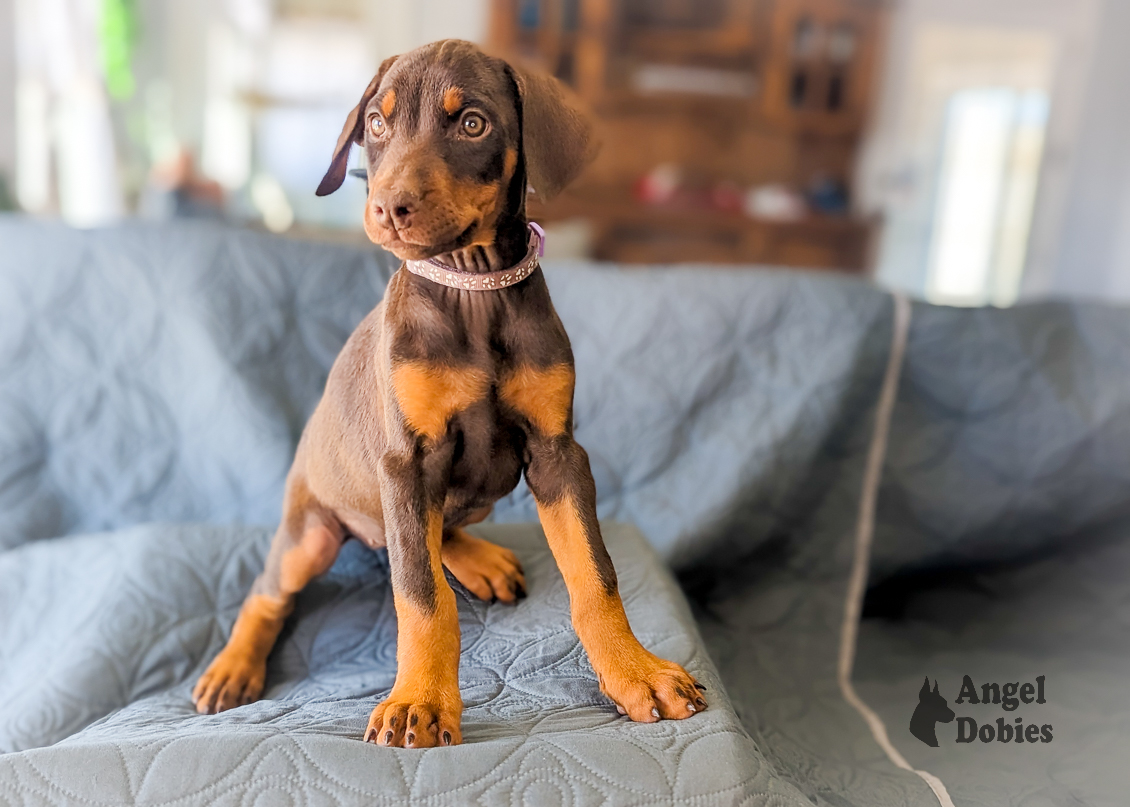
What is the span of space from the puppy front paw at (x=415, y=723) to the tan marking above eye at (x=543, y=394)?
24 cm

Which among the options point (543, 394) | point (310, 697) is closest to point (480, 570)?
point (310, 697)

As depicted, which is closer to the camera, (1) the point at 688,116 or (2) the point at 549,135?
(2) the point at 549,135

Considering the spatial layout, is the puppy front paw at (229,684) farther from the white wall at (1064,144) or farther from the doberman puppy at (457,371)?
the white wall at (1064,144)

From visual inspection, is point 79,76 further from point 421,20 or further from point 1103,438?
point 1103,438

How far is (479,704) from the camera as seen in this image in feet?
2.49

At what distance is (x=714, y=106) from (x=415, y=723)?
3493mm

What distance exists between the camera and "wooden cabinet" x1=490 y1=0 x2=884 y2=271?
3.53 m

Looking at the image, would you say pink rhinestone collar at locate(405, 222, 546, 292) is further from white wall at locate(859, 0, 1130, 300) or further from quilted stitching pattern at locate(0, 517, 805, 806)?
white wall at locate(859, 0, 1130, 300)

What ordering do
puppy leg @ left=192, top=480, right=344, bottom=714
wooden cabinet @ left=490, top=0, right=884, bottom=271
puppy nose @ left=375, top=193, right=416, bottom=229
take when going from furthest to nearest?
wooden cabinet @ left=490, top=0, right=884, bottom=271, puppy leg @ left=192, top=480, right=344, bottom=714, puppy nose @ left=375, top=193, right=416, bottom=229

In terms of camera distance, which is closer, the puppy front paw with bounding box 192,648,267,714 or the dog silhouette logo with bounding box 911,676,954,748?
the puppy front paw with bounding box 192,648,267,714

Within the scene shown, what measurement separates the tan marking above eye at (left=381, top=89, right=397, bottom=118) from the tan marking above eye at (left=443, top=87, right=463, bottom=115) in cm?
4

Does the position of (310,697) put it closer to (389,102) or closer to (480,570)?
(480,570)

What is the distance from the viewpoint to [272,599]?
0.92 m

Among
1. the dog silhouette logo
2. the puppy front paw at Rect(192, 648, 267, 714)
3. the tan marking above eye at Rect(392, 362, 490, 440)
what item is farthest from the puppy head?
the dog silhouette logo
